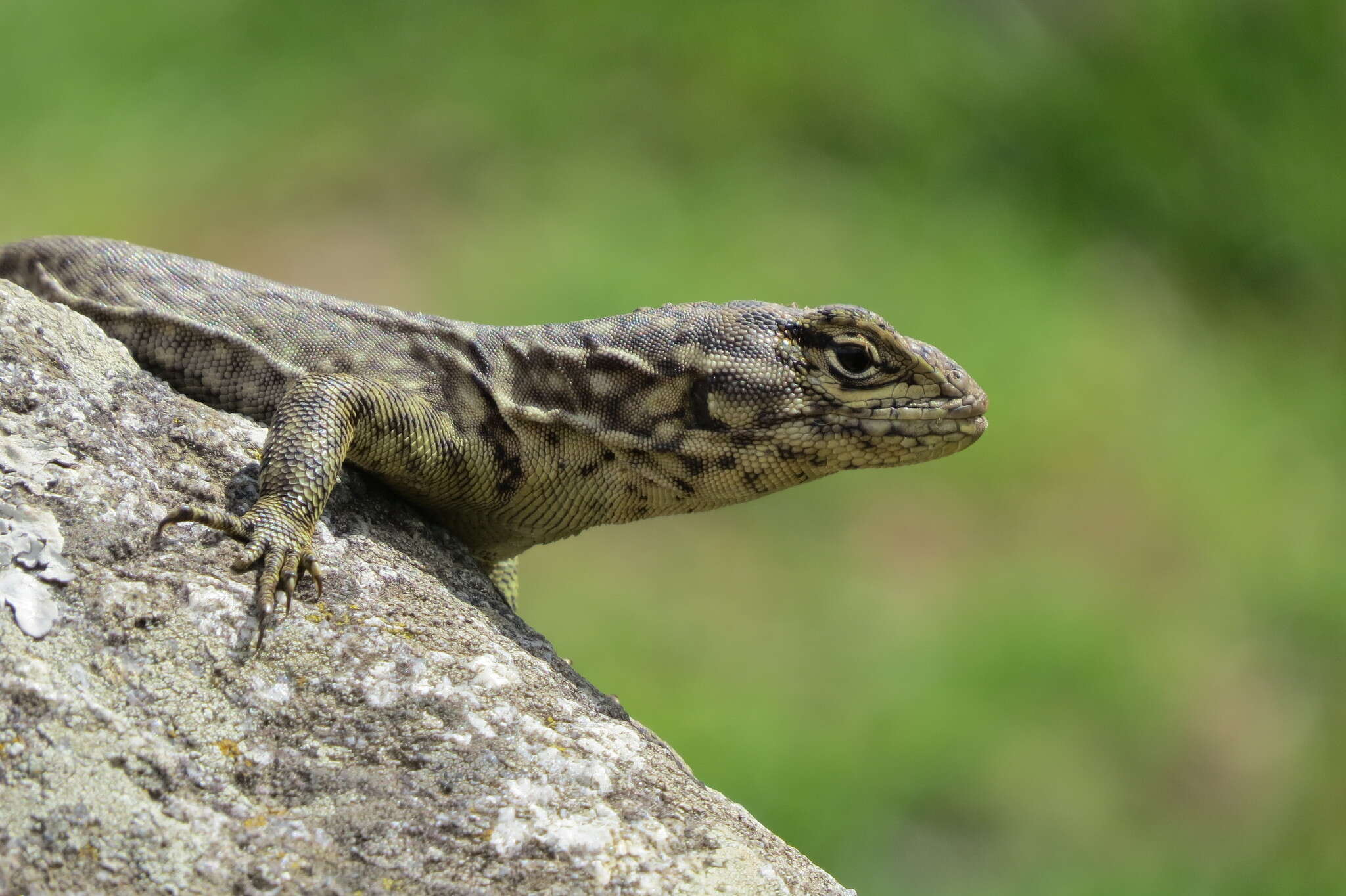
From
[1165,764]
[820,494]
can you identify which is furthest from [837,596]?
[1165,764]

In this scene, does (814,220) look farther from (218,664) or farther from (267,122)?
(218,664)

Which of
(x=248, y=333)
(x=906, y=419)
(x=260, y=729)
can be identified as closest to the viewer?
(x=260, y=729)

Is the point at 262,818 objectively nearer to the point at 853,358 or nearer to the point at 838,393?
the point at 838,393

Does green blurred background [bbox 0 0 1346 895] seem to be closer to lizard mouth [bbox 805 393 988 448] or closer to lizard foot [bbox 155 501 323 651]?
lizard mouth [bbox 805 393 988 448]

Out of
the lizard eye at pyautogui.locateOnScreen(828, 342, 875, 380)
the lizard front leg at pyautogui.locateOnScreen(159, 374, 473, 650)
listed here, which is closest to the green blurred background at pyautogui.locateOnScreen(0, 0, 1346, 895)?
the lizard eye at pyautogui.locateOnScreen(828, 342, 875, 380)

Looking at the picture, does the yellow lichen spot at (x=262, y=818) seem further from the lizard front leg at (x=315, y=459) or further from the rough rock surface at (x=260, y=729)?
the lizard front leg at (x=315, y=459)

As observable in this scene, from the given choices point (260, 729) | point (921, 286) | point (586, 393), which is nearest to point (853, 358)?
point (586, 393)

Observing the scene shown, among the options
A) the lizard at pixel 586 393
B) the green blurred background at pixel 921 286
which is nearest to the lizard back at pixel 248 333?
the lizard at pixel 586 393
